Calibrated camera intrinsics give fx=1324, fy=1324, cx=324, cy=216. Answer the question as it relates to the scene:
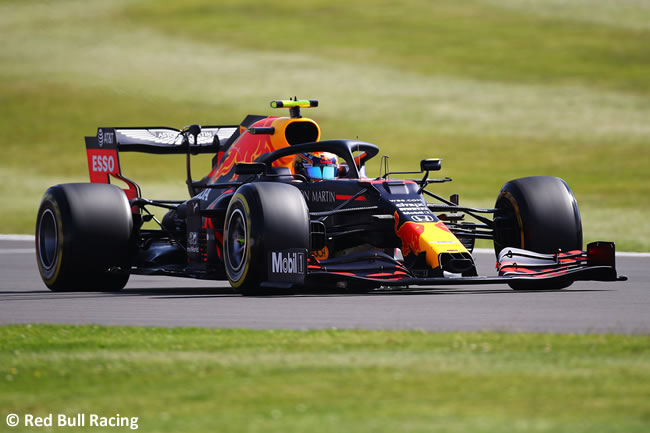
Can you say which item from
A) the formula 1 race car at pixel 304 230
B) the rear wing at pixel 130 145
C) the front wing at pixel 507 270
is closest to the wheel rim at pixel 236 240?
the formula 1 race car at pixel 304 230

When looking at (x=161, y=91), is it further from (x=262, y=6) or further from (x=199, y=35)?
(x=262, y=6)

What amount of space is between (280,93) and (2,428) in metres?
60.6

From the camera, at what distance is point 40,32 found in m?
83.0

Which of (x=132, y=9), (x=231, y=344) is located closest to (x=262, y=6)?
(x=132, y=9)

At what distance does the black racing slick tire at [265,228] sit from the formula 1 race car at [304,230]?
1 cm

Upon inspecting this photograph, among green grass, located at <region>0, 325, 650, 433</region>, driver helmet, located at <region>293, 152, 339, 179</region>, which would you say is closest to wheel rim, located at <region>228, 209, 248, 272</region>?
driver helmet, located at <region>293, 152, 339, 179</region>

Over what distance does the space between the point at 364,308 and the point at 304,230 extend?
1892 millimetres

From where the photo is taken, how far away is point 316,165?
18.1m

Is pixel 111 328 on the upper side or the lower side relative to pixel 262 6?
lower

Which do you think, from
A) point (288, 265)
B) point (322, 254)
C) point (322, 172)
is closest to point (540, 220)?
point (322, 254)

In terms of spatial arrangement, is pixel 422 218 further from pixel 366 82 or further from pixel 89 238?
pixel 366 82

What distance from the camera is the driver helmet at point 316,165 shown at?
1808cm

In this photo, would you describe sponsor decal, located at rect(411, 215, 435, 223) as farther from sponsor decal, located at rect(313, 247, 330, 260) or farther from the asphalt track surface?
sponsor decal, located at rect(313, 247, 330, 260)

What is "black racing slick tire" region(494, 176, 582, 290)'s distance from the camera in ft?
56.6
